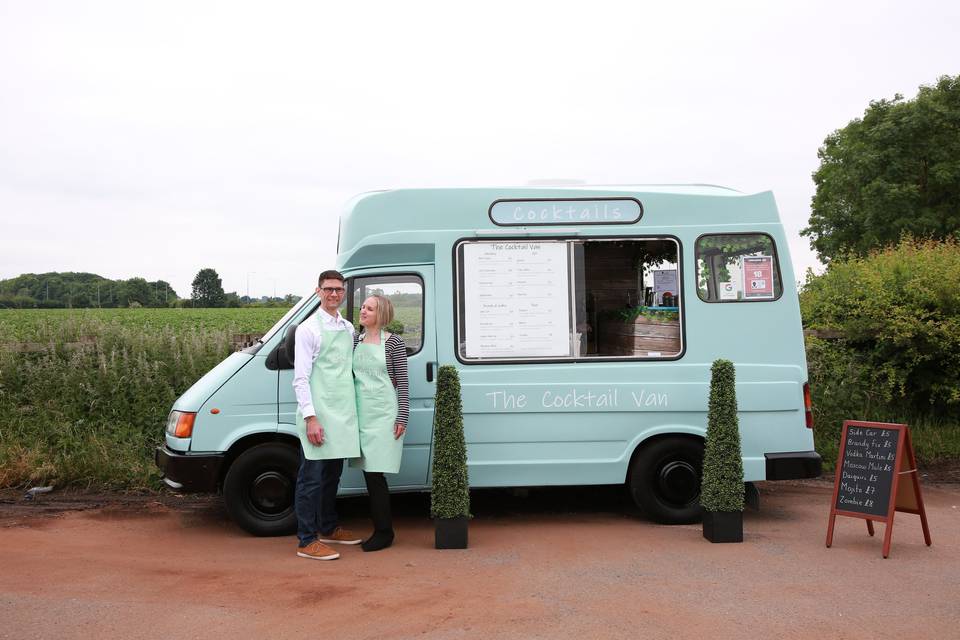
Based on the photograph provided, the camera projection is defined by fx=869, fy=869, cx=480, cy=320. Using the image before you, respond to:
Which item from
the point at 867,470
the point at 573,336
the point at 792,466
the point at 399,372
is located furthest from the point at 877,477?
the point at 399,372

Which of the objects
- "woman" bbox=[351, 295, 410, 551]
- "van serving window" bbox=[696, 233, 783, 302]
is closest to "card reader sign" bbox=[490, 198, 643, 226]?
"van serving window" bbox=[696, 233, 783, 302]

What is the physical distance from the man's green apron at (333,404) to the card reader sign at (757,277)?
10.9ft

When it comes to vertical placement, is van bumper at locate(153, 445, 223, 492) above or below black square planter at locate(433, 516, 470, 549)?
above

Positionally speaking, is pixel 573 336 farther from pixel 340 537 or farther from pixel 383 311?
pixel 340 537

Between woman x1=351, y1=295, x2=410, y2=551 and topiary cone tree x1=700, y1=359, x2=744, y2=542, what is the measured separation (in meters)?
2.30

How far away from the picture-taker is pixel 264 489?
6922 mm

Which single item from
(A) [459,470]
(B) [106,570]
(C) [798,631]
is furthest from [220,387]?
(C) [798,631]

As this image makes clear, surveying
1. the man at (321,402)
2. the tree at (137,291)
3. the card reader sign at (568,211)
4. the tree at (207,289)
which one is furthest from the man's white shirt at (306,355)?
the tree at (207,289)

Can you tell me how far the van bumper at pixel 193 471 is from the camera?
22.2 feet

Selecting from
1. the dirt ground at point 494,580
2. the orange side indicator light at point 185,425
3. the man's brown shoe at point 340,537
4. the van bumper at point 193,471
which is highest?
the orange side indicator light at point 185,425

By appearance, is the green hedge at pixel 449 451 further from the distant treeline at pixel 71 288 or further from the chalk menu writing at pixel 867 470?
the distant treeline at pixel 71 288

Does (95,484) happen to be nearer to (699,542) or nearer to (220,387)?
(220,387)

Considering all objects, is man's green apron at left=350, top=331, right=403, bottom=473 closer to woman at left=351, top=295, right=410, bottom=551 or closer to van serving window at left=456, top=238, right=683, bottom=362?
woman at left=351, top=295, right=410, bottom=551

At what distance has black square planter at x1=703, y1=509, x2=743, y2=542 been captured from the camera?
259 inches
